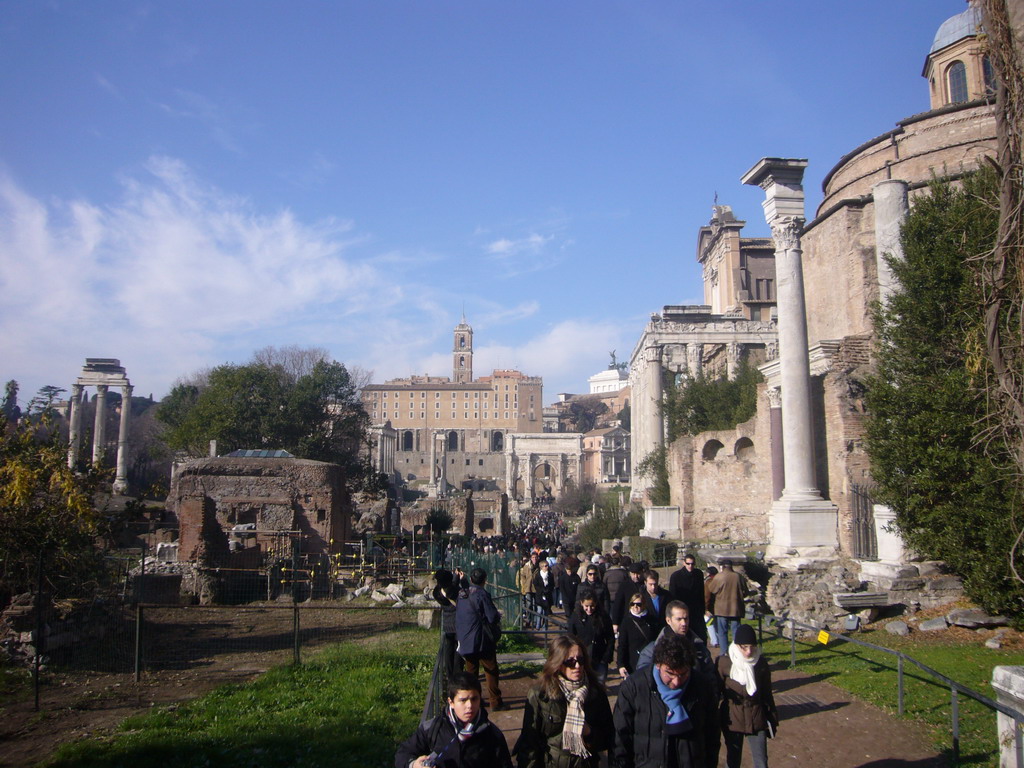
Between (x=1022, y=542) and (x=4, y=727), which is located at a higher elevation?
(x=1022, y=542)

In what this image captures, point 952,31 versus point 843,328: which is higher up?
point 952,31

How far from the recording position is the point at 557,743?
357cm

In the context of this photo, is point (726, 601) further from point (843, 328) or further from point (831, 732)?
point (843, 328)

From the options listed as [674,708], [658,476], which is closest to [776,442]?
[658,476]

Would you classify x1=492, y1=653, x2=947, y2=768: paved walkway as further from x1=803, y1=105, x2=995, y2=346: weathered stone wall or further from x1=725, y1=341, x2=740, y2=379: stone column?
x1=725, y1=341, x2=740, y2=379: stone column

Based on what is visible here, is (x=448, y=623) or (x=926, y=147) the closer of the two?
(x=448, y=623)

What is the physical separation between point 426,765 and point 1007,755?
357 cm

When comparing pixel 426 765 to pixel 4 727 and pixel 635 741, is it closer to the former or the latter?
pixel 635 741

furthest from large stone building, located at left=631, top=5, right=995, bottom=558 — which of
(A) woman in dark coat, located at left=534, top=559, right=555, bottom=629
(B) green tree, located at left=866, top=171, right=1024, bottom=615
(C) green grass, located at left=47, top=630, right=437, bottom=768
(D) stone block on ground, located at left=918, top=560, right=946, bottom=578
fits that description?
(C) green grass, located at left=47, top=630, right=437, bottom=768

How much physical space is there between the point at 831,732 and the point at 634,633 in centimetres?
172

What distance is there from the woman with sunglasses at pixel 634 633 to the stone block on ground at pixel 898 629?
16.6ft

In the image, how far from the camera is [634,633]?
569cm

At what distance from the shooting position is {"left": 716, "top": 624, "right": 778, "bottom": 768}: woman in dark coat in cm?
429

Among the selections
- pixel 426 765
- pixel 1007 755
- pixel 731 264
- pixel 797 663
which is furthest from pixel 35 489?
pixel 731 264
